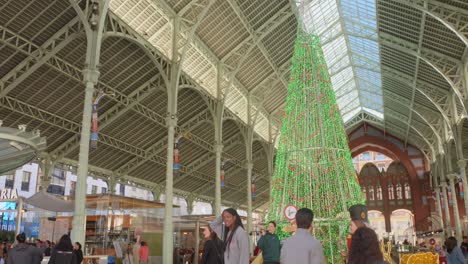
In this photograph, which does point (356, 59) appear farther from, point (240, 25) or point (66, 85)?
point (66, 85)

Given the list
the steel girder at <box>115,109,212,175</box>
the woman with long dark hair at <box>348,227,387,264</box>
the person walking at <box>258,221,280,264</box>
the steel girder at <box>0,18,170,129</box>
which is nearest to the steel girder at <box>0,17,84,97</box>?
the steel girder at <box>0,18,170,129</box>

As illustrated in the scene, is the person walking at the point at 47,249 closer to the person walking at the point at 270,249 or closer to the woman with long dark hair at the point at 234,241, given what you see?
the person walking at the point at 270,249

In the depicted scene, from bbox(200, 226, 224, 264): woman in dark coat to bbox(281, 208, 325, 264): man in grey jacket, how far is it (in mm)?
1495

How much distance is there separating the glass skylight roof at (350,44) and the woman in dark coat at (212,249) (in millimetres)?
19736

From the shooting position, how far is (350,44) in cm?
3728

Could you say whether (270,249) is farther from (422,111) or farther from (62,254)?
(422,111)

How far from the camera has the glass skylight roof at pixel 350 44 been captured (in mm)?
30203

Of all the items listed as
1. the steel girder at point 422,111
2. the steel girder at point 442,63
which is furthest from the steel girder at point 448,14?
the steel girder at point 422,111

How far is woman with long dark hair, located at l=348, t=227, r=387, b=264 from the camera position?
10.4 ft

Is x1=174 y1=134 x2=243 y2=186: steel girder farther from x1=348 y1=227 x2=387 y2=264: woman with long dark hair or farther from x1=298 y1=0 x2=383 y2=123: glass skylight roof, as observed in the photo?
x1=348 y1=227 x2=387 y2=264: woman with long dark hair

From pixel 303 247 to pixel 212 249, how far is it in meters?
1.80

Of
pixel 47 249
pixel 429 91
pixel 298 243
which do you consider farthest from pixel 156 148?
pixel 298 243

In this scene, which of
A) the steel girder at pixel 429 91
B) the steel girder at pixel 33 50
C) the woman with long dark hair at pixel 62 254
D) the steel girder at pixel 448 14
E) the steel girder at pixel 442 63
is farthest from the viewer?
the steel girder at pixel 429 91

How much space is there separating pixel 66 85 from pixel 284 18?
1319 cm
